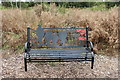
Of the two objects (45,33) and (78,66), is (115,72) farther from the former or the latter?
(45,33)

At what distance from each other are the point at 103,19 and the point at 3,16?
135 inches

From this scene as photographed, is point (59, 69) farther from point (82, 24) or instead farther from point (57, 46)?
point (82, 24)

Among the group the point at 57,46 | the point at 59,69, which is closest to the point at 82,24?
the point at 57,46

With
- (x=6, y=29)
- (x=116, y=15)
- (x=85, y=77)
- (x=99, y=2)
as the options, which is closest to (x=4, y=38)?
(x=6, y=29)

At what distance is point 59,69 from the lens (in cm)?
364

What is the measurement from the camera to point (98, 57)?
437 cm

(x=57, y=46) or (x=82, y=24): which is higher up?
(x=82, y=24)

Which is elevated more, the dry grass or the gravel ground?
the dry grass

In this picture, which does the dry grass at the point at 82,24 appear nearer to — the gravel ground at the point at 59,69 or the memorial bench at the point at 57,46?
the gravel ground at the point at 59,69

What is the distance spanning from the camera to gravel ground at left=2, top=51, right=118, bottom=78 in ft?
11.1

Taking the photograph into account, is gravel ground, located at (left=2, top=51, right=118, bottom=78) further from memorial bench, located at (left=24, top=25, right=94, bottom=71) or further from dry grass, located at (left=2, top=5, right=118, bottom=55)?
dry grass, located at (left=2, top=5, right=118, bottom=55)

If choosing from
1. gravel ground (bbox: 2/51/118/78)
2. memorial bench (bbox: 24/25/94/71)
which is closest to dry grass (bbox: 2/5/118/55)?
gravel ground (bbox: 2/51/118/78)

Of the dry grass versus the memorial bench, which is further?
the dry grass

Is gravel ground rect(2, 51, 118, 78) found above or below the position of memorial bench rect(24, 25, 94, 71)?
below
